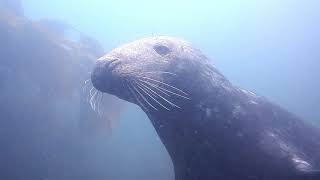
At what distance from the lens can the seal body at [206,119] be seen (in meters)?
3.69

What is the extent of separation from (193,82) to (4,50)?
11.7 m

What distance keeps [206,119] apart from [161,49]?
3.49ft

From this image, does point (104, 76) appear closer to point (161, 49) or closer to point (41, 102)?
point (161, 49)

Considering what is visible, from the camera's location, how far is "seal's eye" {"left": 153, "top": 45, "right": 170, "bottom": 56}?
4.38 metres

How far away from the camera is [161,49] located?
4414 millimetres

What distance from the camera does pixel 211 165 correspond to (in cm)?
389

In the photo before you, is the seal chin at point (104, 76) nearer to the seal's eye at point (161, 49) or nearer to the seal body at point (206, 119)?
the seal body at point (206, 119)

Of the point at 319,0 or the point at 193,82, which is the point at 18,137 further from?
the point at 319,0

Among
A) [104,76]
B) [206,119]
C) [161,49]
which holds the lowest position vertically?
[206,119]

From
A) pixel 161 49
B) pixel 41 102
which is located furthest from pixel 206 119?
pixel 41 102

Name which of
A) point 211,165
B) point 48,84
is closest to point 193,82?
point 211,165

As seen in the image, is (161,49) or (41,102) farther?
(41,102)

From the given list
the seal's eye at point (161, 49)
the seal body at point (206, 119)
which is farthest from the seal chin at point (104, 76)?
the seal's eye at point (161, 49)

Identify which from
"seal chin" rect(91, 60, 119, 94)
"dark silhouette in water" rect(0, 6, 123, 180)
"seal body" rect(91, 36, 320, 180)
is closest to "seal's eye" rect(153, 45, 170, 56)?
"seal body" rect(91, 36, 320, 180)
